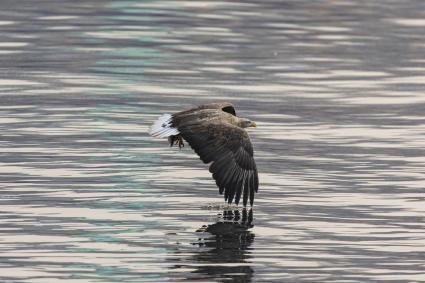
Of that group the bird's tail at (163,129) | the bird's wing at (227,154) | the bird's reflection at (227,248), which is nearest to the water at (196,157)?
the bird's reflection at (227,248)

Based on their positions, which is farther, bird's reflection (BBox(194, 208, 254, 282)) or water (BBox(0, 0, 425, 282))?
water (BBox(0, 0, 425, 282))

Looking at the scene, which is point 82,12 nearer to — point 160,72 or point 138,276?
point 160,72

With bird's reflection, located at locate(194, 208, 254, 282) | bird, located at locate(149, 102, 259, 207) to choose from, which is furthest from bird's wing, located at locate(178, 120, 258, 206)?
bird's reflection, located at locate(194, 208, 254, 282)

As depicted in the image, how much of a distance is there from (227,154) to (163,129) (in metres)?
0.72

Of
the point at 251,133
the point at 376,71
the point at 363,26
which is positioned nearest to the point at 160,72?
the point at 376,71

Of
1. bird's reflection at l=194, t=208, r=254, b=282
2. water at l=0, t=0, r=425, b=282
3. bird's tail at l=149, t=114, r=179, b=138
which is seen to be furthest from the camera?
bird's tail at l=149, t=114, r=179, b=138

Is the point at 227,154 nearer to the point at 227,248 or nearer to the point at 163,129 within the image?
the point at 163,129

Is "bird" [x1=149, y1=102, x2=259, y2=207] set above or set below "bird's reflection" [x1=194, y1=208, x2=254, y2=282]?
above

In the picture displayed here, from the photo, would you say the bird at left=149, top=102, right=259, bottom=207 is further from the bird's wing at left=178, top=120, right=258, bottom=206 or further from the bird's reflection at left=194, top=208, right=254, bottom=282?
the bird's reflection at left=194, top=208, right=254, bottom=282

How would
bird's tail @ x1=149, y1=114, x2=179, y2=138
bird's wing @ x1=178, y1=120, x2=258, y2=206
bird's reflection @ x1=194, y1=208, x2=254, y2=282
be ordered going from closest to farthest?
bird's reflection @ x1=194, y1=208, x2=254, y2=282, bird's wing @ x1=178, y1=120, x2=258, y2=206, bird's tail @ x1=149, y1=114, x2=179, y2=138

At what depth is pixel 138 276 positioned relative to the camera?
445 inches

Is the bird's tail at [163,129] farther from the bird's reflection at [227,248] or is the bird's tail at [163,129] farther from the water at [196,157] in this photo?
the bird's reflection at [227,248]

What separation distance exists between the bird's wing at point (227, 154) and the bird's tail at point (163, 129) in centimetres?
9

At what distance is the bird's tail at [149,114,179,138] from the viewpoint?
14.6m
